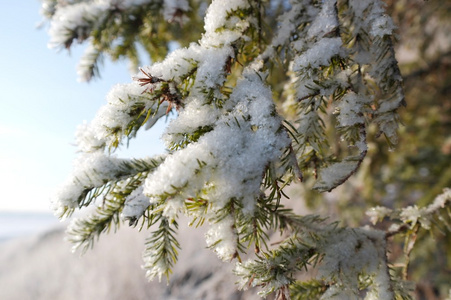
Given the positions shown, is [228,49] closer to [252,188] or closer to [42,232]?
[252,188]

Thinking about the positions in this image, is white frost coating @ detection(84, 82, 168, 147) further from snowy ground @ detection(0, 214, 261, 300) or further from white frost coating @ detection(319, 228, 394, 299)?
Result: snowy ground @ detection(0, 214, 261, 300)

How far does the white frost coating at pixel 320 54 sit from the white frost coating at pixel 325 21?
0.19 ft

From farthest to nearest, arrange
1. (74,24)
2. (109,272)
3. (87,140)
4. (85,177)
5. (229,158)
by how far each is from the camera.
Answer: (109,272) → (74,24) → (87,140) → (85,177) → (229,158)

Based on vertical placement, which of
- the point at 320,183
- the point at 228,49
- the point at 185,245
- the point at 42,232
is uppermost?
the point at 228,49

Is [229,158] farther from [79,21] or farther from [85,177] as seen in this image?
[79,21]

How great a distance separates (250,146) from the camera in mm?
649

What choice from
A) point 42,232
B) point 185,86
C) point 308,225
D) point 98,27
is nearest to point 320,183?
point 308,225

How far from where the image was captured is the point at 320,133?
832mm

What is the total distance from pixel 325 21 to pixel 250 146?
466 mm

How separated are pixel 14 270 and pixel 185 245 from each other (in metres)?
3.39

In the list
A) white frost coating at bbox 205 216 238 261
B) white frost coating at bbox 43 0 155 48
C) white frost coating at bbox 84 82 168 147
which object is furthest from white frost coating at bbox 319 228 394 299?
white frost coating at bbox 43 0 155 48

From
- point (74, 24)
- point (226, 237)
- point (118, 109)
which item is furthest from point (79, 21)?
point (226, 237)

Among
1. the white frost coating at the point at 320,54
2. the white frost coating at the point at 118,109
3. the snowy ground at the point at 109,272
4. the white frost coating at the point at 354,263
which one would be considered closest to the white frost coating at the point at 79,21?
the white frost coating at the point at 118,109

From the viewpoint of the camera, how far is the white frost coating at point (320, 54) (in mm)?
785
